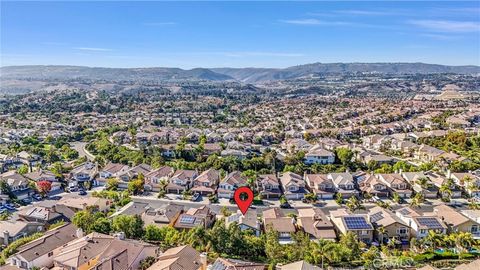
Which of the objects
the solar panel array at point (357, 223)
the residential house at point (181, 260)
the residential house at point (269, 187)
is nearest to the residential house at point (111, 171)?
the residential house at point (269, 187)

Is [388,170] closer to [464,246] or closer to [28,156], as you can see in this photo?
[464,246]

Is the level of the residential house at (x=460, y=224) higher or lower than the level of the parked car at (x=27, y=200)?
higher

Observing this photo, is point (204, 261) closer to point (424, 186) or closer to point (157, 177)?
point (157, 177)

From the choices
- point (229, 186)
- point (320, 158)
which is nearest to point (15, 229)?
point (229, 186)

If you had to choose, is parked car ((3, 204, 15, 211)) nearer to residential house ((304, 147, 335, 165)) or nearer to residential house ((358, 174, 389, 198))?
residential house ((358, 174, 389, 198))

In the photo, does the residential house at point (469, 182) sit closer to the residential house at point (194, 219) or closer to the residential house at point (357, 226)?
the residential house at point (357, 226)

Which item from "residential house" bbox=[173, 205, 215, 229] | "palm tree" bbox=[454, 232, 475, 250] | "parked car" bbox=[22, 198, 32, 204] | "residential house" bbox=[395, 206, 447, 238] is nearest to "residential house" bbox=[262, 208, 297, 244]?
"residential house" bbox=[173, 205, 215, 229]
